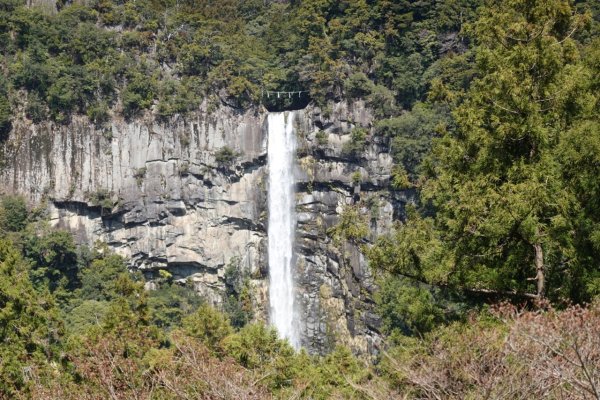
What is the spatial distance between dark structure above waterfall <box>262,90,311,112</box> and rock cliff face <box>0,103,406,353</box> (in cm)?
82

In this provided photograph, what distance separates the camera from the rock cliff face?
4191 centimetres

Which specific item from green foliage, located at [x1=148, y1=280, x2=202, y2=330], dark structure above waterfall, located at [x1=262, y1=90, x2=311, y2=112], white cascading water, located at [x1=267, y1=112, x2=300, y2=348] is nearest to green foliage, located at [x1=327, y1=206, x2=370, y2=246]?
white cascading water, located at [x1=267, y1=112, x2=300, y2=348]

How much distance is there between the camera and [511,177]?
11.5 m

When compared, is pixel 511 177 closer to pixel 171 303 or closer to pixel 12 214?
pixel 171 303

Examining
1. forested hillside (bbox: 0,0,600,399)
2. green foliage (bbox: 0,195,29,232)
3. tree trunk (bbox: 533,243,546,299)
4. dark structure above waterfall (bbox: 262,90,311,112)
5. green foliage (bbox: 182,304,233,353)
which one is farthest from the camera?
dark structure above waterfall (bbox: 262,90,311,112)

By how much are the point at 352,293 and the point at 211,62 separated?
43.3 ft

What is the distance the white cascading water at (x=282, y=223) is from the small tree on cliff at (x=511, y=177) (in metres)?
29.6

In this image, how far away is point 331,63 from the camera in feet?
138

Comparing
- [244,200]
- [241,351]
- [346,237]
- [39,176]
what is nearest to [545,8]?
[241,351]

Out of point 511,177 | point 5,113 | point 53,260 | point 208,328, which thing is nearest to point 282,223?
point 53,260

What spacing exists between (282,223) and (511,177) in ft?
102

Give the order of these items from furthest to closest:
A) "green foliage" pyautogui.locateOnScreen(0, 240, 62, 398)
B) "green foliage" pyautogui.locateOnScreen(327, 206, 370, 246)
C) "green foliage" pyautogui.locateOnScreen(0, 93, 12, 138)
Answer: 1. "green foliage" pyautogui.locateOnScreen(0, 93, 12, 138)
2. "green foliage" pyautogui.locateOnScreen(327, 206, 370, 246)
3. "green foliage" pyautogui.locateOnScreen(0, 240, 62, 398)

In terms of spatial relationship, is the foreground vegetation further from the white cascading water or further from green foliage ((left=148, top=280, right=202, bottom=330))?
the white cascading water

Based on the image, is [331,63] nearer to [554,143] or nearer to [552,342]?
[554,143]
